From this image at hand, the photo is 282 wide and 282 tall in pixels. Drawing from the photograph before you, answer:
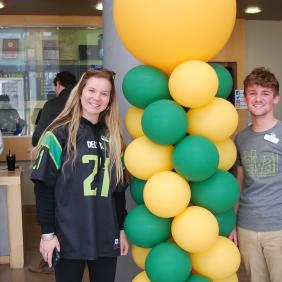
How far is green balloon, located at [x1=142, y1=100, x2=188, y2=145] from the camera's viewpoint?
1.59m

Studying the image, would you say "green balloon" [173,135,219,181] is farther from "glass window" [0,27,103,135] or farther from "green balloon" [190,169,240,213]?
"glass window" [0,27,103,135]

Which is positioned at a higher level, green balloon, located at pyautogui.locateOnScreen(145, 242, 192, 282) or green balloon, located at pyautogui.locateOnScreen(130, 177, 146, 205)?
green balloon, located at pyautogui.locateOnScreen(130, 177, 146, 205)

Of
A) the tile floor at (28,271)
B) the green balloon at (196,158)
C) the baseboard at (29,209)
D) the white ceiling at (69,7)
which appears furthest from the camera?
the baseboard at (29,209)

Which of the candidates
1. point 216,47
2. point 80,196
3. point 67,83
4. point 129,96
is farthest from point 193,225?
point 67,83

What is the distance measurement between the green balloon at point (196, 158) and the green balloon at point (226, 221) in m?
0.24

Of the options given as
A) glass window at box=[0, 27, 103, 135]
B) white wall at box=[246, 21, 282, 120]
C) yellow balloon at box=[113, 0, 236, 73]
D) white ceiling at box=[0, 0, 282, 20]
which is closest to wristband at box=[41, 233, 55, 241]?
yellow balloon at box=[113, 0, 236, 73]

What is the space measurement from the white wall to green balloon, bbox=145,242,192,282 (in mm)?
4713

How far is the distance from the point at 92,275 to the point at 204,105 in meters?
0.86

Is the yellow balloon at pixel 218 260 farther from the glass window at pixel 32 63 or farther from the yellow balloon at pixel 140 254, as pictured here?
the glass window at pixel 32 63

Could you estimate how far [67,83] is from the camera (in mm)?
3744

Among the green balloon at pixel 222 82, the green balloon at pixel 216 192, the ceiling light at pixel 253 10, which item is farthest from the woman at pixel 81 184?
the ceiling light at pixel 253 10

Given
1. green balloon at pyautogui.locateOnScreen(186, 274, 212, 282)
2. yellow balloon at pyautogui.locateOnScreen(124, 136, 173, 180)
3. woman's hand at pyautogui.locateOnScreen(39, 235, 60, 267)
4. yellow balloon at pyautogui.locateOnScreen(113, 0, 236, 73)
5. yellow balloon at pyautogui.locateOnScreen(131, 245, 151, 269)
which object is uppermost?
yellow balloon at pyautogui.locateOnScreen(113, 0, 236, 73)

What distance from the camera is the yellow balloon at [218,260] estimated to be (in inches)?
67.6

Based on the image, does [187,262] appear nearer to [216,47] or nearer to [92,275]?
[92,275]
